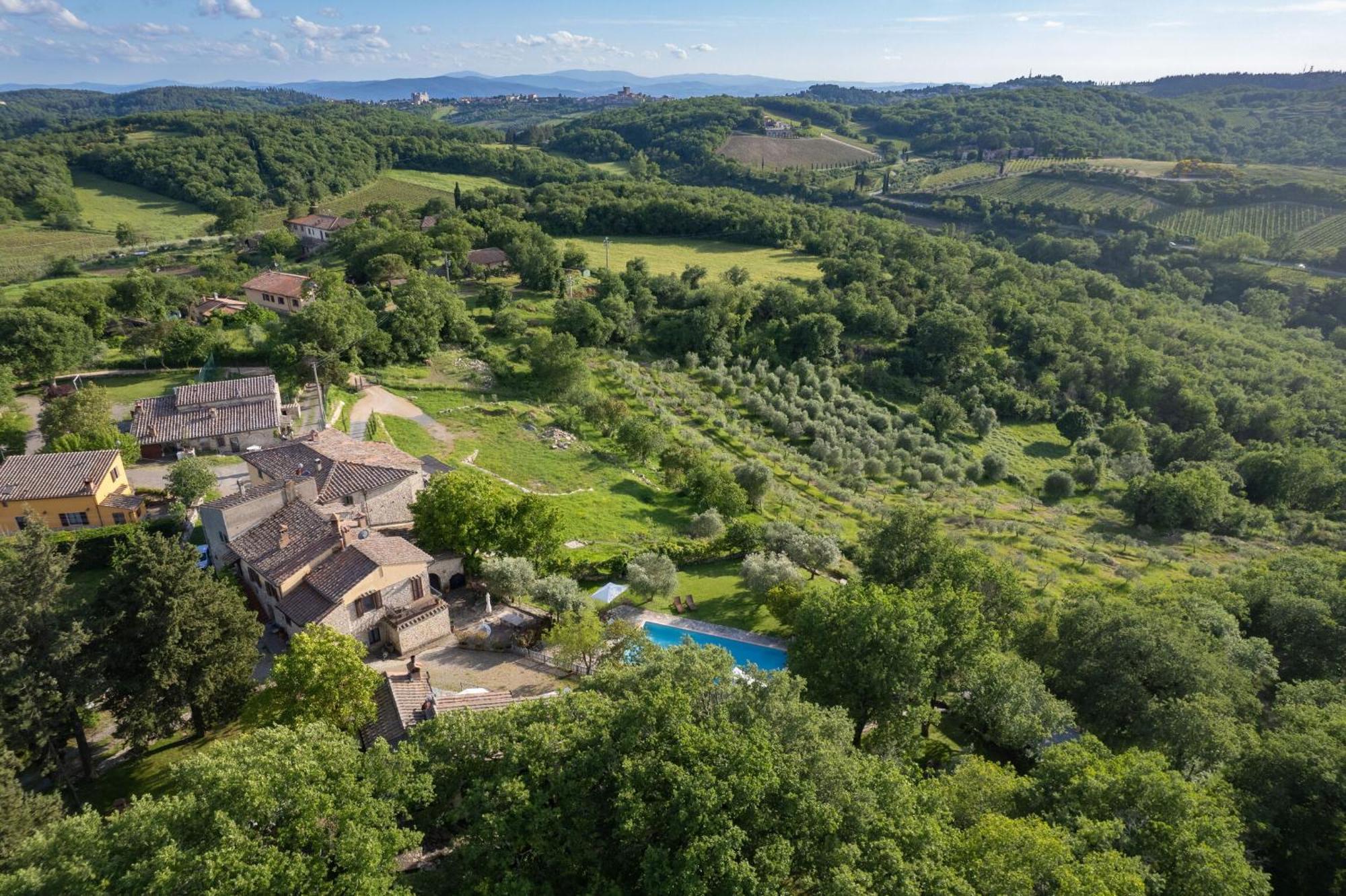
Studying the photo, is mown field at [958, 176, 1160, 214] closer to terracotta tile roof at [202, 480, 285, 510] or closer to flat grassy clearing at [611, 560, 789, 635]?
flat grassy clearing at [611, 560, 789, 635]

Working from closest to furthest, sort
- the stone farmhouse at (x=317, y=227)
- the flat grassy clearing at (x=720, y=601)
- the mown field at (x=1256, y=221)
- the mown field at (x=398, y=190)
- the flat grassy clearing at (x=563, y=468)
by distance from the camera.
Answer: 1. the flat grassy clearing at (x=720, y=601)
2. the flat grassy clearing at (x=563, y=468)
3. the stone farmhouse at (x=317, y=227)
4. the mown field at (x=1256, y=221)
5. the mown field at (x=398, y=190)

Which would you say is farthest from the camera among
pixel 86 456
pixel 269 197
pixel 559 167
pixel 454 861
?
pixel 559 167

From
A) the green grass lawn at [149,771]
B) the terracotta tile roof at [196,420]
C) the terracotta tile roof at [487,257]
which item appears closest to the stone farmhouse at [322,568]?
the green grass lawn at [149,771]

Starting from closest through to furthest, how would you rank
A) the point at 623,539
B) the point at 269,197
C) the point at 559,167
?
the point at 623,539
the point at 269,197
the point at 559,167

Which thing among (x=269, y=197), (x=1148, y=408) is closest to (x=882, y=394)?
(x=1148, y=408)

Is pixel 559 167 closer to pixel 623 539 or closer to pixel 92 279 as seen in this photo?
pixel 92 279

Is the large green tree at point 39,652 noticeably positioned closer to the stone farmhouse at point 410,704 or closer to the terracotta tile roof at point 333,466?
the stone farmhouse at point 410,704
